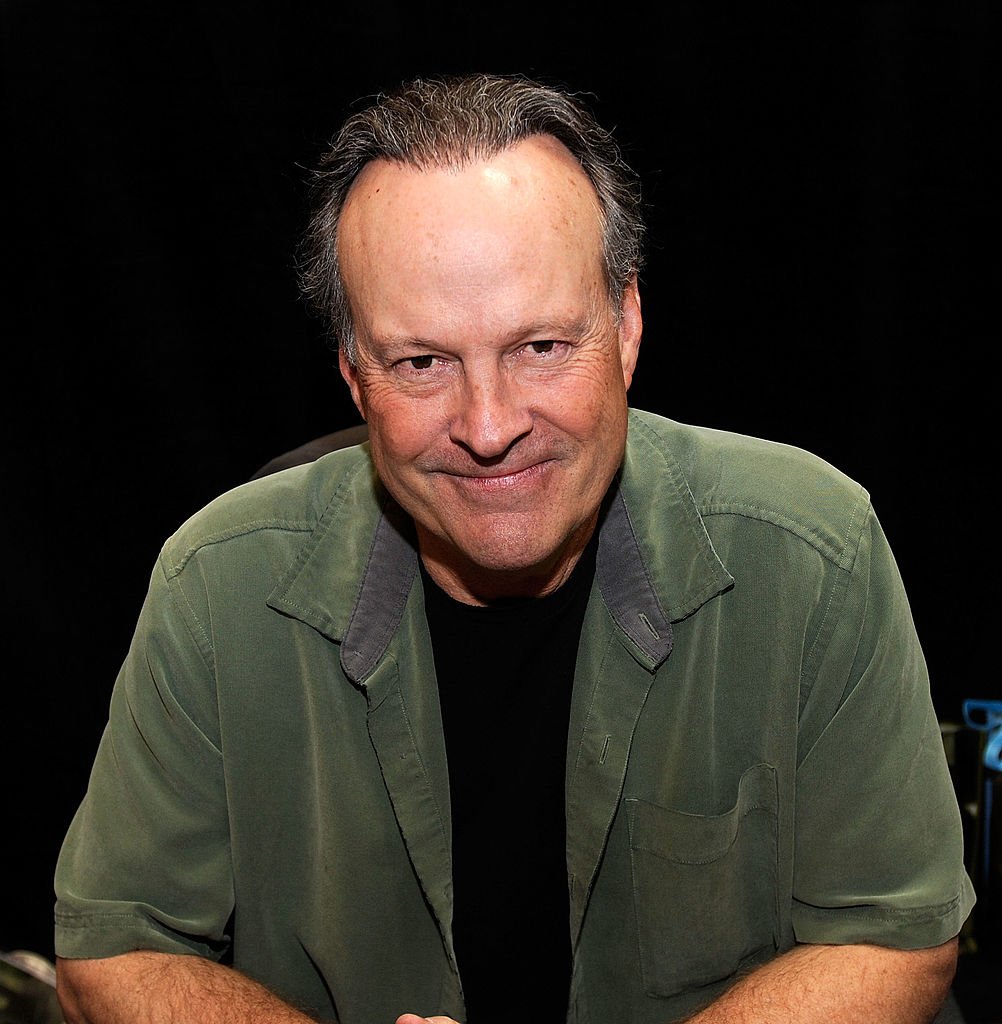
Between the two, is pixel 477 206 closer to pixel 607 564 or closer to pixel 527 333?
pixel 527 333

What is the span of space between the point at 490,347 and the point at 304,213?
1.28m

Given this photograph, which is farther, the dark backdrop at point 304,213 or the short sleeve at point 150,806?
the dark backdrop at point 304,213

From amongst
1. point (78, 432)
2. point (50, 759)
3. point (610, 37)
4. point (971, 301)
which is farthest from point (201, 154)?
point (971, 301)

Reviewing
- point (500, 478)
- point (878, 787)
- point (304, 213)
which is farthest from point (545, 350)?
point (304, 213)

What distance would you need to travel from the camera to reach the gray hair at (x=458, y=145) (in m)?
1.28

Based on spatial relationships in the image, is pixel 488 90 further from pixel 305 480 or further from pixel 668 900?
pixel 668 900

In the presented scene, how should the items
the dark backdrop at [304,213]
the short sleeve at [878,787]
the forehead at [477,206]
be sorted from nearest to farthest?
the forehead at [477,206]
the short sleeve at [878,787]
the dark backdrop at [304,213]

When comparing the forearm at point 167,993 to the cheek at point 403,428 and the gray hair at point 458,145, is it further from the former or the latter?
the gray hair at point 458,145

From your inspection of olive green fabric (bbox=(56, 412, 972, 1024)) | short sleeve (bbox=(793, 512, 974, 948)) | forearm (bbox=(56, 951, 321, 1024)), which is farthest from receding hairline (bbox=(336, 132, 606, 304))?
forearm (bbox=(56, 951, 321, 1024))

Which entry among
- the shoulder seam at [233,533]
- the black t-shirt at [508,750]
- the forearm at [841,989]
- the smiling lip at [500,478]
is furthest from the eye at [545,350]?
the forearm at [841,989]

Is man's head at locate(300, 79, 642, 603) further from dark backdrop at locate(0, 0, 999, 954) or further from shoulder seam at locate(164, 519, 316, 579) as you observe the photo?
dark backdrop at locate(0, 0, 999, 954)

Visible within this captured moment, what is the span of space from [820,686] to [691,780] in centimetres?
21

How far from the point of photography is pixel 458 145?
1266mm

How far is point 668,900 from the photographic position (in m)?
1.49
